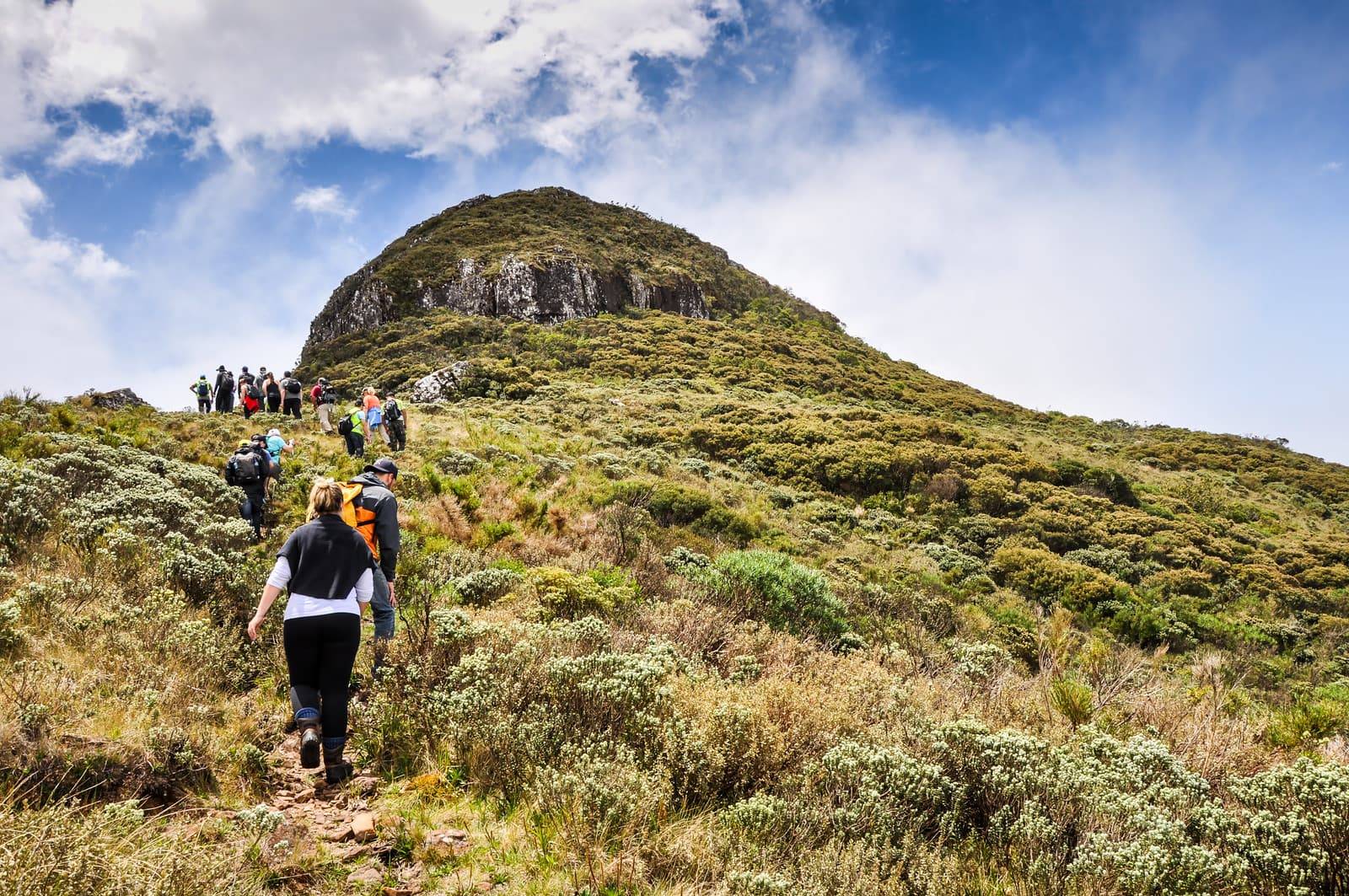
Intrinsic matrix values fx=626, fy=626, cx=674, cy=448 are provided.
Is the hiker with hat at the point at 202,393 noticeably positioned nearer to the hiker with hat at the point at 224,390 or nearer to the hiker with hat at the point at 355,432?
the hiker with hat at the point at 224,390

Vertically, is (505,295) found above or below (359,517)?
above

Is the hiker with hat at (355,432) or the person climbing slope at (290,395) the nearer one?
the hiker with hat at (355,432)

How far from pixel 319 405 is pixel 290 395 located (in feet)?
5.15

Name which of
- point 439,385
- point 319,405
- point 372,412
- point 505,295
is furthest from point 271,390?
point 505,295

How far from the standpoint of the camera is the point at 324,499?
403 centimetres

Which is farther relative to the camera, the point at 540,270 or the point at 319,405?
the point at 540,270

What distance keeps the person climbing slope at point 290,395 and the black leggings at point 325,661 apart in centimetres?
1658

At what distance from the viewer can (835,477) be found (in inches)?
810

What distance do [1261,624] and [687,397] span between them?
2162 centimetres

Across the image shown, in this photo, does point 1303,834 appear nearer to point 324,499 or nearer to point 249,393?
point 324,499

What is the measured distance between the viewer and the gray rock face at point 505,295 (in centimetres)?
4869

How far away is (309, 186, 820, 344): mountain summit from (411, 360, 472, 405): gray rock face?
1833 centimetres

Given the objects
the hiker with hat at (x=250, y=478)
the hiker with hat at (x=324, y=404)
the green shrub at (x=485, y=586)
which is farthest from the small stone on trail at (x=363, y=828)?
the hiker with hat at (x=324, y=404)

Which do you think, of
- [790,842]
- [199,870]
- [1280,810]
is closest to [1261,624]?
[1280,810]
